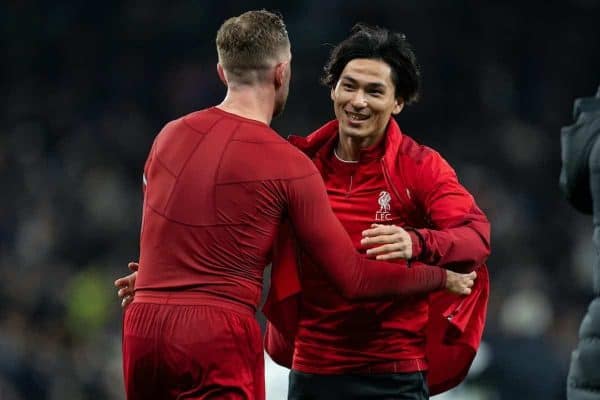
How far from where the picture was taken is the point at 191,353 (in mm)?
3539

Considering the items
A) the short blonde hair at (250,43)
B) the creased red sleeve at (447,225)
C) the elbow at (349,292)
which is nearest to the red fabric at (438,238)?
the creased red sleeve at (447,225)

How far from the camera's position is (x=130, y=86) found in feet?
36.7

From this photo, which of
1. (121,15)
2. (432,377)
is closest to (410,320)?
(432,377)

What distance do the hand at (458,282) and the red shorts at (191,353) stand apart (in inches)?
27.0

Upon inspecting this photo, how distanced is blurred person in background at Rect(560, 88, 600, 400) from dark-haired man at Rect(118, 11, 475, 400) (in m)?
0.90

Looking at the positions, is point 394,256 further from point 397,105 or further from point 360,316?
point 397,105

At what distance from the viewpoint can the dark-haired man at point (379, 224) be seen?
4.05 meters

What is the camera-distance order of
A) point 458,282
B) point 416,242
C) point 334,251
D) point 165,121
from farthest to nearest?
point 165,121
point 458,282
point 416,242
point 334,251

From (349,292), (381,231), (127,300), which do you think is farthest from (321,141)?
(127,300)

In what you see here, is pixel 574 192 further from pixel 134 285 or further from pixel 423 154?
pixel 134 285

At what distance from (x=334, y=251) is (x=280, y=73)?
0.57 m

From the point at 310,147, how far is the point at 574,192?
142 cm

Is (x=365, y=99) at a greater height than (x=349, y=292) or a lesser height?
greater

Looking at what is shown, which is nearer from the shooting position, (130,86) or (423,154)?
(423,154)
